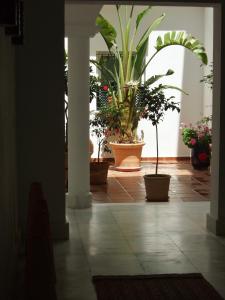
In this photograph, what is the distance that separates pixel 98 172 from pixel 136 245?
513 cm

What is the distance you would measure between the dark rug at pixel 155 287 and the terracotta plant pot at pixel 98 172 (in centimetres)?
618

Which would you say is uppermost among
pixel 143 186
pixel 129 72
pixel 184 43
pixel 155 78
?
pixel 184 43

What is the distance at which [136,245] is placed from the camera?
5500 millimetres

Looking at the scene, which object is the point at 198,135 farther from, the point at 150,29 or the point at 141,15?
the point at 141,15

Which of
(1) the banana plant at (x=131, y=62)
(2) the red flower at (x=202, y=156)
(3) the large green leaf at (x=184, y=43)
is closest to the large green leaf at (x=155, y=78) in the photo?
(1) the banana plant at (x=131, y=62)

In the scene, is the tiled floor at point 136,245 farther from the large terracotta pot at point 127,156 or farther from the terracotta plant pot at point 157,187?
the large terracotta pot at point 127,156

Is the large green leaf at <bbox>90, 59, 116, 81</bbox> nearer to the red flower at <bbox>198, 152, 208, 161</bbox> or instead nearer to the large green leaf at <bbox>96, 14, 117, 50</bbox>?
the large green leaf at <bbox>96, 14, 117, 50</bbox>

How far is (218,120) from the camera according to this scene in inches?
235

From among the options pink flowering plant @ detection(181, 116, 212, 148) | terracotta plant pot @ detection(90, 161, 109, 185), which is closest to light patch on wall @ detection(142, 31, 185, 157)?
pink flowering plant @ detection(181, 116, 212, 148)

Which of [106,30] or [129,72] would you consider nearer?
[106,30]

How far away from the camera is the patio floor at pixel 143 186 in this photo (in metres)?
9.16

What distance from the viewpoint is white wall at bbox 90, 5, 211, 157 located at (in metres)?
14.0

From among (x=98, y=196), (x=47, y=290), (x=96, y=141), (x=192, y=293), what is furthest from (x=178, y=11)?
(x=47, y=290)

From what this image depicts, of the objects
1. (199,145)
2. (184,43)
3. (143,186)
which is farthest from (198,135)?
(143,186)
